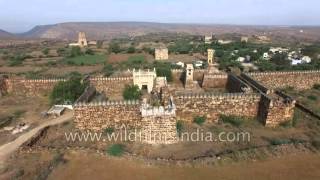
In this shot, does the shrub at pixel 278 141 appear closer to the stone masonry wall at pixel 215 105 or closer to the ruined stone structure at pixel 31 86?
the stone masonry wall at pixel 215 105

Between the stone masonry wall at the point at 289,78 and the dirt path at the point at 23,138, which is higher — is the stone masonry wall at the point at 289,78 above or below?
above

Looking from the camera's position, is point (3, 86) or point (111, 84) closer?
point (111, 84)

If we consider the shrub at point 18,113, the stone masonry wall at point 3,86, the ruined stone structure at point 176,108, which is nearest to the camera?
the ruined stone structure at point 176,108

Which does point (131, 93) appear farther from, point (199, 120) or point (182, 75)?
point (199, 120)

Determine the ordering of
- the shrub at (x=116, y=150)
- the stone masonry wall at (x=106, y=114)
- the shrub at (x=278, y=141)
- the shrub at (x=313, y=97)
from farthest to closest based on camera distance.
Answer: the shrub at (x=313, y=97)
the stone masonry wall at (x=106, y=114)
the shrub at (x=278, y=141)
the shrub at (x=116, y=150)

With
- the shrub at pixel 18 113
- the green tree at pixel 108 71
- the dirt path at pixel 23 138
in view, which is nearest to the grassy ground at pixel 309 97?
the dirt path at pixel 23 138

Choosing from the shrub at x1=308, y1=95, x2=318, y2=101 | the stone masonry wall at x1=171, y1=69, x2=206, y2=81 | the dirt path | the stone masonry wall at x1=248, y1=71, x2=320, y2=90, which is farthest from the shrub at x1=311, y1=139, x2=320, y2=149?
the stone masonry wall at x1=171, y1=69, x2=206, y2=81

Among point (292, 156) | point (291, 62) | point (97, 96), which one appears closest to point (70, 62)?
point (97, 96)

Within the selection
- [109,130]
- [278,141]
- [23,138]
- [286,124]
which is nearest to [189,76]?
[286,124]

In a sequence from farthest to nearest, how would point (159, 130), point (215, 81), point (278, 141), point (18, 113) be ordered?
point (215, 81), point (18, 113), point (159, 130), point (278, 141)
